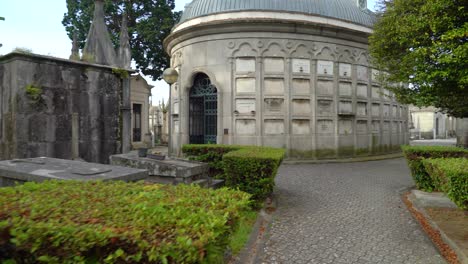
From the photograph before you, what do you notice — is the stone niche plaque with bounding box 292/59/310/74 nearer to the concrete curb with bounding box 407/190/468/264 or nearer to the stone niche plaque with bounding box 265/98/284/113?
the stone niche plaque with bounding box 265/98/284/113

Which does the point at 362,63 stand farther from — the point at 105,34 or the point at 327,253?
the point at 327,253

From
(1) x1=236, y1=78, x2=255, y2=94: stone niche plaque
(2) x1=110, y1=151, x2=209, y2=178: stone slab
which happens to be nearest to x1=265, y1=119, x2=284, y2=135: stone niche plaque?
(1) x1=236, y1=78, x2=255, y2=94: stone niche plaque

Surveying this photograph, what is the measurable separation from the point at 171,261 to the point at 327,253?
11.2 ft

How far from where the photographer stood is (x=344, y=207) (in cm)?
711

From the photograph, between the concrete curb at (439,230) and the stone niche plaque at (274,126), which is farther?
the stone niche plaque at (274,126)

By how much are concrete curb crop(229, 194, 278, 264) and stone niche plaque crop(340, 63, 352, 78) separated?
36.4ft

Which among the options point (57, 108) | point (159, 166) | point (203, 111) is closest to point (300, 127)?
point (203, 111)

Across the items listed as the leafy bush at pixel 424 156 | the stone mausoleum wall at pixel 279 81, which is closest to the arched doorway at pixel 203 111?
the stone mausoleum wall at pixel 279 81

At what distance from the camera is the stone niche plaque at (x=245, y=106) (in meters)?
15.1

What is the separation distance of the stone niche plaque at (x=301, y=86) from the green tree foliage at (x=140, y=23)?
44.0 feet

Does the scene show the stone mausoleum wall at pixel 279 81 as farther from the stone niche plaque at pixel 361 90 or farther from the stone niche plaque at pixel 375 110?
the stone niche plaque at pixel 375 110

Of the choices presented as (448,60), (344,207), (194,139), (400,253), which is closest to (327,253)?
(400,253)

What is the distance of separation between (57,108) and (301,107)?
1134 centimetres

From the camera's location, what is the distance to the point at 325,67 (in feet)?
52.2
